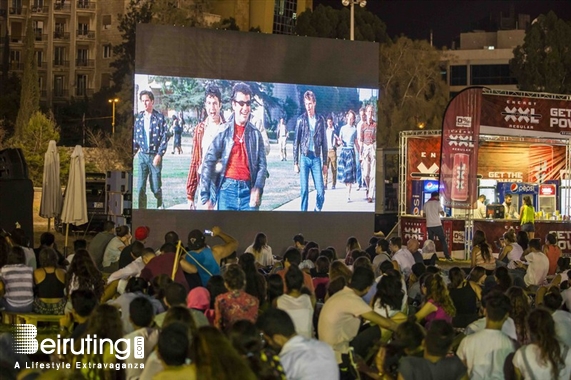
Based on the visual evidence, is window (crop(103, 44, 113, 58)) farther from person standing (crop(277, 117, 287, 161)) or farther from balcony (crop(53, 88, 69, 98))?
person standing (crop(277, 117, 287, 161))

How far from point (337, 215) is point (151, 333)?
14.8 m

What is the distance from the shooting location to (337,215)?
21.8 meters

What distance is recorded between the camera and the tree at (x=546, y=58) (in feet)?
184

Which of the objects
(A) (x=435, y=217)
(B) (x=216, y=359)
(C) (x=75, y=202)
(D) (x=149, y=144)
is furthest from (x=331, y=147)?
(B) (x=216, y=359)

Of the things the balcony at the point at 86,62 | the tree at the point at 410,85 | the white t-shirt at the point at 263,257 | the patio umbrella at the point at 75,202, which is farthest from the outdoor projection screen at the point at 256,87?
the balcony at the point at 86,62

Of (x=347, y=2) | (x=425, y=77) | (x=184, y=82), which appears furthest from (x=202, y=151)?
(x=425, y=77)

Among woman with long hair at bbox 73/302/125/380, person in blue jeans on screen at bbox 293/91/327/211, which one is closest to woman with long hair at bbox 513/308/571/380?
woman with long hair at bbox 73/302/125/380

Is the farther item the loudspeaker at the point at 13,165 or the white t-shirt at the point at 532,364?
the loudspeaker at the point at 13,165

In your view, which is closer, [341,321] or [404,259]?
[341,321]

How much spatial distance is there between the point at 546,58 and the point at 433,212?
37.2 metres

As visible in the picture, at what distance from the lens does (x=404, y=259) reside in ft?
45.1

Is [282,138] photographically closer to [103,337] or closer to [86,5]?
[103,337]

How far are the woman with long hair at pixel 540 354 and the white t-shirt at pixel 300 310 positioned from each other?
213 centimetres

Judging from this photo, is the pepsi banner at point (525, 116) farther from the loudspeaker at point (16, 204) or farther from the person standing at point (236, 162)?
the loudspeaker at point (16, 204)
